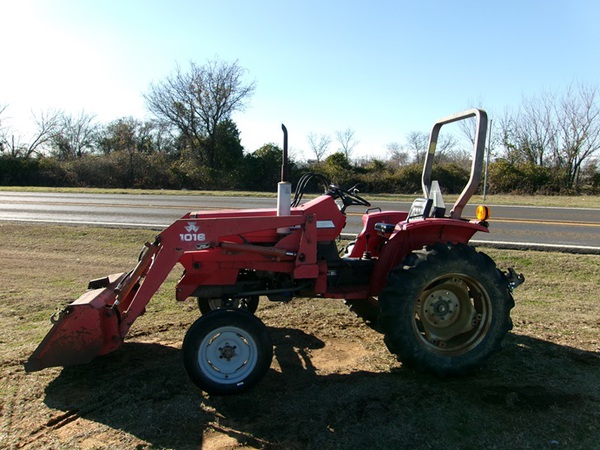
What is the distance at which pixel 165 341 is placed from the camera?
465 centimetres

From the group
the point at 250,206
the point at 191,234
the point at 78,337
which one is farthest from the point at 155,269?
the point at 250,206

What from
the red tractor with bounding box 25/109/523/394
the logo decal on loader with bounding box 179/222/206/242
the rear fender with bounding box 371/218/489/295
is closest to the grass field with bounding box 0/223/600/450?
the red tractor with bounding box 25/109/523/394

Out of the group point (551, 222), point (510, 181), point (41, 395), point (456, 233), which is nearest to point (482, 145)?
point (456, 233)

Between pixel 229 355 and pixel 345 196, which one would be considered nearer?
pixel 229 355

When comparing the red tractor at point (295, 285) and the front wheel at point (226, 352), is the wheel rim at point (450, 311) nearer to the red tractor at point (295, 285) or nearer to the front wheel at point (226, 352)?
the red tractor at point (295, 285)

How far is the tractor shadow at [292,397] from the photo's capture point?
311 centimetres

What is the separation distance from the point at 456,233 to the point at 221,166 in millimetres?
28132

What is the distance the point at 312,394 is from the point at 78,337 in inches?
70.1

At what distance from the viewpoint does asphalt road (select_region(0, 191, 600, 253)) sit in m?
9.29

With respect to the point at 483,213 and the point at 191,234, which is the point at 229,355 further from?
the point at 483,213

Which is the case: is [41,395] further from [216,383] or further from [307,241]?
[307,241]

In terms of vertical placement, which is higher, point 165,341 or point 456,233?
point 456,233

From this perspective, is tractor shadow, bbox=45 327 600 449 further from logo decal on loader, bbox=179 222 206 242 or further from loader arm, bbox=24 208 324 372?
logo decal on loader, bbox=179 222 206 242

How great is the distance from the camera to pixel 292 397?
3.56m
